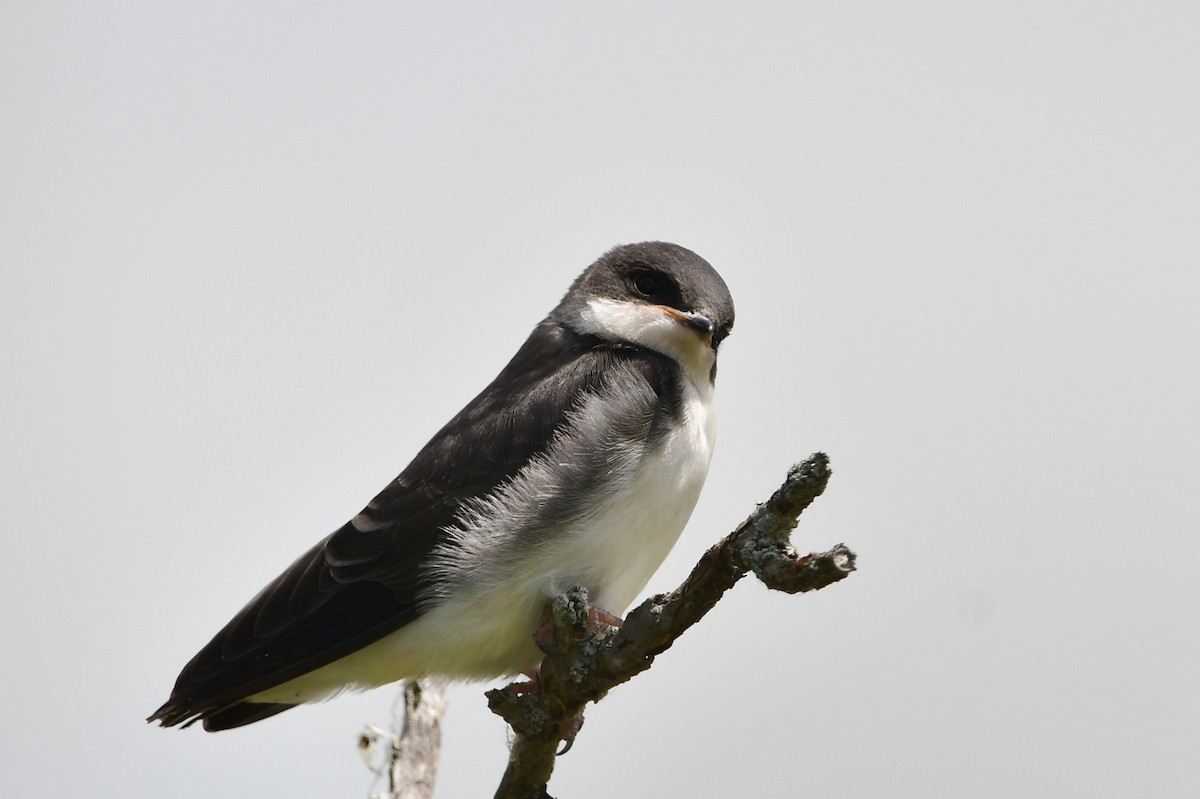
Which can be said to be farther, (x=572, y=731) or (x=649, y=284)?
(x=649, y=284)

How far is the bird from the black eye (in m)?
0.53

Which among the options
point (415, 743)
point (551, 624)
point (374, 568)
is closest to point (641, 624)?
point (551, 624)

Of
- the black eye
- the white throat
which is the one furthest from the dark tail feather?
the black eye

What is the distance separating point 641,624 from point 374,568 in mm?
1888

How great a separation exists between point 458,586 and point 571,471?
777 millimetres

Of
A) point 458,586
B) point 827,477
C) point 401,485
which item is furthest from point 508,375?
point 827,477

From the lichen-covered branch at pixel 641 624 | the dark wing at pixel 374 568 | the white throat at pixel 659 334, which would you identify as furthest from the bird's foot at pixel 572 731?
the white throat at pixel 659 334

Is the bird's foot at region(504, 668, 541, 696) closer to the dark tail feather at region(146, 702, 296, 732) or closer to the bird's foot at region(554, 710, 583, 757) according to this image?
the bird's foot at region(554, 710, 583, 757)

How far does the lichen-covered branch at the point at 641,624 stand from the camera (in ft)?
15.0

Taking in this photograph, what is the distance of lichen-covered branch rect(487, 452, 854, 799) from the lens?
4.57 metres

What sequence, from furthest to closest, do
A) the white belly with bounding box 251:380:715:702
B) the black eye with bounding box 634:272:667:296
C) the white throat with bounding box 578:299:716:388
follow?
the black eye with bounding box 634:272:667:296 < the white throat with bounding box 578:299:716:388 < the white belly with bounding box 251:380:715:702

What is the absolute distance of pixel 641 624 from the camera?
203 inches

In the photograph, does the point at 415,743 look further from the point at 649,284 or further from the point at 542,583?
the point at 649,284

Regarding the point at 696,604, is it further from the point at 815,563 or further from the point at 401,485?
the point at 401,485
